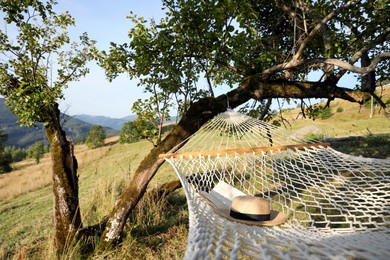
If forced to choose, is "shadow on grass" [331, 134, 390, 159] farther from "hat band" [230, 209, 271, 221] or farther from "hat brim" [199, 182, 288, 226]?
"hat band" [230, 209, 271, 221]

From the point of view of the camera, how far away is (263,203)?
212 centimetres

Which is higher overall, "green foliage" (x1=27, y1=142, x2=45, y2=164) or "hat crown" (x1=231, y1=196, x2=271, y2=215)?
"hat crown" (x1=231, y1=196, x2=271, y2=215)

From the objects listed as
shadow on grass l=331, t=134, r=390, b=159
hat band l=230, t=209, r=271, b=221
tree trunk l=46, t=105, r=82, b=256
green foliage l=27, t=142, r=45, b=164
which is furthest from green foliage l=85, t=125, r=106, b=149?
hat band l=230, t=209, r=271, b=221

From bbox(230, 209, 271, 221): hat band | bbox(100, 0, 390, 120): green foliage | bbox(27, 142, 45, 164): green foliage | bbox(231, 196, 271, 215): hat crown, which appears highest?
bbox(100, 0, 390, 120): green foliage

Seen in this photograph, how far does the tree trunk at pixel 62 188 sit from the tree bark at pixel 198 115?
0.45 meters

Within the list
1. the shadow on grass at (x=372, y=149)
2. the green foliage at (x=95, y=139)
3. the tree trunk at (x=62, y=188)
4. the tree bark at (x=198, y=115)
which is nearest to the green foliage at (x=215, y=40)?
the tree bark at (x=198, y=115)

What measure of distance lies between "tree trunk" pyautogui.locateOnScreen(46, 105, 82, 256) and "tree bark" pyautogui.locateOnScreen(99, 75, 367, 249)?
1.48 ft

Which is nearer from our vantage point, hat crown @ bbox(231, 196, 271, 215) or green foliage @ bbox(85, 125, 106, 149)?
hat crown @ bbox(231, 196, 271, 215)

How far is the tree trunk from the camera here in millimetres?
2975

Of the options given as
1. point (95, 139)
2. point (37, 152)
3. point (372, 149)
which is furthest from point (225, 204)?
point (37, 152)

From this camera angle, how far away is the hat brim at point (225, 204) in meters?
1.99

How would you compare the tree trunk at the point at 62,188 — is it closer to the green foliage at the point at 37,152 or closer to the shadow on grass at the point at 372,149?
the shadow on grass at the point at 372,149

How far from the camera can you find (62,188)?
305 centimetres

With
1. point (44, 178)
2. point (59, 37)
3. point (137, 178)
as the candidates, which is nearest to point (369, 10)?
point (137, 178)
